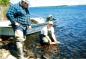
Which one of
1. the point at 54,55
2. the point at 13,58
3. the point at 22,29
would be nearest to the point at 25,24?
the point at 22,29

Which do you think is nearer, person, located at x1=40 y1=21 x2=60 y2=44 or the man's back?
the man's back

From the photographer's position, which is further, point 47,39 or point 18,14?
point 47,39

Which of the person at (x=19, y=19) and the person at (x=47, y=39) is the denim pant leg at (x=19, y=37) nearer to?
the person at (x=19, y=19)

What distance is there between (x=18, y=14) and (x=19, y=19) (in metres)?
0.24

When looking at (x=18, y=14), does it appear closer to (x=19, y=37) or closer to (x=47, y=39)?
(x=19, y=37)

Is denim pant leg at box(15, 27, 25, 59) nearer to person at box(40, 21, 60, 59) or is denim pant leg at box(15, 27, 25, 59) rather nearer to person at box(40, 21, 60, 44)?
person at box(40, 21, 60, 59)

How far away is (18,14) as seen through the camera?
37.1ft

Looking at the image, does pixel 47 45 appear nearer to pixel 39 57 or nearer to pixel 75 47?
pixel 75 47

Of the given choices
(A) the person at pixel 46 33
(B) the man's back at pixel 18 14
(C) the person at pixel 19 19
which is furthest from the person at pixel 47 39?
(B) the man's back at pixel 18 14

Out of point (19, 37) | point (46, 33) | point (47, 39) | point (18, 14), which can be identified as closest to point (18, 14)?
point (18, 14)

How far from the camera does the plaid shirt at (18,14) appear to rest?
36.2 feet

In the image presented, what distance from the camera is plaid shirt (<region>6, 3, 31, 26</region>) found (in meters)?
11.0

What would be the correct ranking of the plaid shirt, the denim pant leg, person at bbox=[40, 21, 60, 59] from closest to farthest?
the plaid shirt, the denim pant leg, person at bbox=[40, 21, 60, 59]

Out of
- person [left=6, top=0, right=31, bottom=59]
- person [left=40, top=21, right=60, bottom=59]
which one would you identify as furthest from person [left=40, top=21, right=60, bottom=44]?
person [left=6, top=0, right=31, bottom=59]
